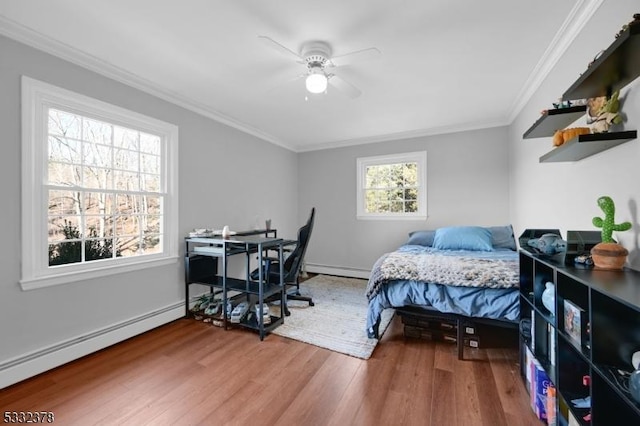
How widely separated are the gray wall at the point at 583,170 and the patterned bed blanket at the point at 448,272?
56cm

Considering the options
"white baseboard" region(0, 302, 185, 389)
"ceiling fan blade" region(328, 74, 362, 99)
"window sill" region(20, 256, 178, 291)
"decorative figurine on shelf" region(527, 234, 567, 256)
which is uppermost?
"ceiling fan blade" region(328, 74, 362, 99)

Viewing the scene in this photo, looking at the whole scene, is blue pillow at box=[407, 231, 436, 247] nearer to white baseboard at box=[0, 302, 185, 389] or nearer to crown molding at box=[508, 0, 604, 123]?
crown molding at box=[508, 0, 604, 123]

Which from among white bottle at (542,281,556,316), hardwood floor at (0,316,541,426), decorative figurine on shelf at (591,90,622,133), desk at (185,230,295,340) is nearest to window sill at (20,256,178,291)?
desk at (185,230,295,340)

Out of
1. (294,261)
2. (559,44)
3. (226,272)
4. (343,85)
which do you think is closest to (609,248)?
(559,44)

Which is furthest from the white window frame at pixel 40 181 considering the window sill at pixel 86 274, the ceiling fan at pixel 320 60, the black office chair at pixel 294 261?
the ceiling fan at pixel 320 60

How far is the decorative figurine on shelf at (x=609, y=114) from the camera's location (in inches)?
53.2

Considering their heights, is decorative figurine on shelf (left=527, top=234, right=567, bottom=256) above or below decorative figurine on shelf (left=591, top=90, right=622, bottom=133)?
below

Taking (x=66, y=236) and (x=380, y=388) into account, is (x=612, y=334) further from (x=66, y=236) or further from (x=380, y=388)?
(x=66, y=236)

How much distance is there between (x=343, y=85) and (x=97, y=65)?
2119 mm

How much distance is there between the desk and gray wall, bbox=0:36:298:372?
17cm

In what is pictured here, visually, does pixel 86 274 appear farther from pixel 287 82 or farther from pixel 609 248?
pixel 609 248

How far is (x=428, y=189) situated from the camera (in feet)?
13.8

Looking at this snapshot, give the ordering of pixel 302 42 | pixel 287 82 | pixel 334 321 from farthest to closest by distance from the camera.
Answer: pixel 334 321 < pixel 287 82 < pixel 302 42

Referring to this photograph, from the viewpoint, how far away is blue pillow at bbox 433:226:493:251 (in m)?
3.20
